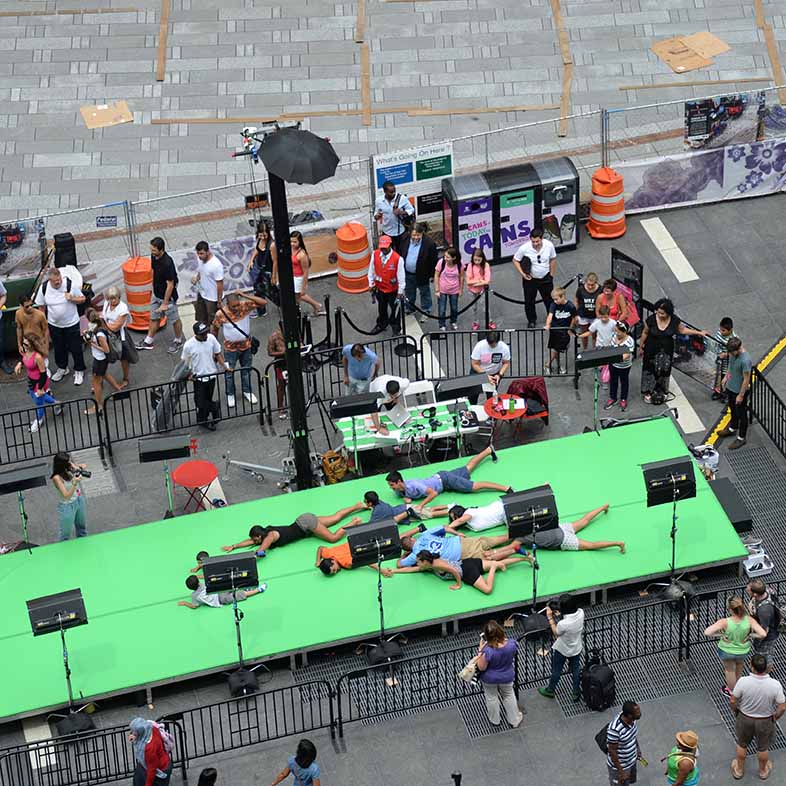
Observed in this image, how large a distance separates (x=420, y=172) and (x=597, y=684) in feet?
36.1

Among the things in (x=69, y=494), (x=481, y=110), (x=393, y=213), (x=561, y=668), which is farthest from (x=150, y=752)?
(x=481, y=110)

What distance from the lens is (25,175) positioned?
3328 cm

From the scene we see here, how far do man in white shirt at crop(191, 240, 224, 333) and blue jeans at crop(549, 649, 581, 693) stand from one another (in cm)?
877

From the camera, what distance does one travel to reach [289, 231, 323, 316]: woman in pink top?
28.8 meters

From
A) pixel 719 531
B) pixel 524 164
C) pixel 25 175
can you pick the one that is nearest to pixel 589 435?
pixel 719 531

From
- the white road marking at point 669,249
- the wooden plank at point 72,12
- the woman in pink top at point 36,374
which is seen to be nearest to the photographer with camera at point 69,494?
the woman in pink top at point 36,374

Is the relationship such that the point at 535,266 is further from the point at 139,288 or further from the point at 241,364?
the point at 139,288

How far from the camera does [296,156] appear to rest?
73.5 feet

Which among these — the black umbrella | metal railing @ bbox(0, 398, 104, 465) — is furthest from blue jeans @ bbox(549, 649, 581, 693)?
metal railing @ bbox(0, 398, 104, 465)

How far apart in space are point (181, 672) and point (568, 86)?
52.5 feet

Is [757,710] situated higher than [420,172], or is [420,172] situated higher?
[420,172]

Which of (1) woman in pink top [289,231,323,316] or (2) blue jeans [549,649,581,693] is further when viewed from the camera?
(1) woman in pink top [289,231,323,316]

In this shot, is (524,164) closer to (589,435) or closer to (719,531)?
(589,435)

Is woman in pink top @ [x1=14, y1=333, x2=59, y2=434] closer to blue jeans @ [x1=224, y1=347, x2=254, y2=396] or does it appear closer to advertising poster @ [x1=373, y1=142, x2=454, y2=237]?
blue jeans @ [x1=224, y1=347, x2=254, y2=396]
